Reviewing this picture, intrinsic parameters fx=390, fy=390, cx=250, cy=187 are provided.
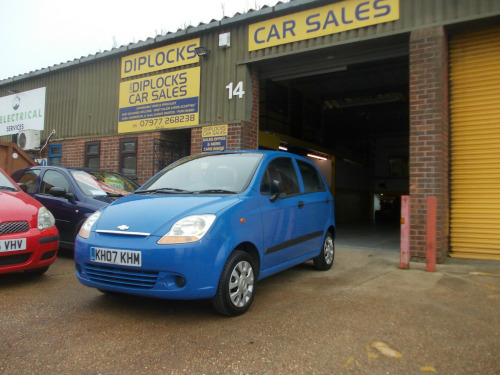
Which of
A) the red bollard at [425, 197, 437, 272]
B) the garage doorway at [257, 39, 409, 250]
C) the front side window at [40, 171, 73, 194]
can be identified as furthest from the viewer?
the garage doorway at [257, 39, 409, 250]

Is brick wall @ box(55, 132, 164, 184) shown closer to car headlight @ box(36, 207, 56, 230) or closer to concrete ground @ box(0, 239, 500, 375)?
car headlight @ box(36, 207, 56, 230)

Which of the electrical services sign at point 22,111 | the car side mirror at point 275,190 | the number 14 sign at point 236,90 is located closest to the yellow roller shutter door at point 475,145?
the car side mirror at point 275,190

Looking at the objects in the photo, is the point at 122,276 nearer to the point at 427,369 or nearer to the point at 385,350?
the point at 385,350

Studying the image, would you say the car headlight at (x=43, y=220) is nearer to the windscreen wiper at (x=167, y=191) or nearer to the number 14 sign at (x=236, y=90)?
the windscreen wiper at (x=167, y=191)

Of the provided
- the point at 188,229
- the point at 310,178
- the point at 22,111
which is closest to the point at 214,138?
the point at 310,178

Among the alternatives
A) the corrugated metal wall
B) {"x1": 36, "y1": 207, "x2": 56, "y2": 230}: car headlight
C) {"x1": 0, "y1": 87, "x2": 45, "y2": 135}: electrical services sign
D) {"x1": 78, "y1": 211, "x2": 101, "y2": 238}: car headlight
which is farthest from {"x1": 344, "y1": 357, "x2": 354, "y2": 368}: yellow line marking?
{"x1": 0, "y1": 87, "x2": 45, "y2": 135}: electrical services sign

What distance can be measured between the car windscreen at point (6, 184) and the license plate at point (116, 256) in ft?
8.33

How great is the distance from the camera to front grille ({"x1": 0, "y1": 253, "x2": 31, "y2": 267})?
4.20 meters

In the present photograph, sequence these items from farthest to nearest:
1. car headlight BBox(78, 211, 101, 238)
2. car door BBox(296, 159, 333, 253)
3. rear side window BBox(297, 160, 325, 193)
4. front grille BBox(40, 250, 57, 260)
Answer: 1. rear side window BBox(297, 160, 325, 193)
2. car door BBox(296, 159, 333, 253)
3. front grille BBox(40, 250, 57, 260)
4. car headlight BBox(78, 211, 101, 238)

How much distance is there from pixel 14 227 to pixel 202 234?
7.95 ft

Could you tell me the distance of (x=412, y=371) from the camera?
2.58m

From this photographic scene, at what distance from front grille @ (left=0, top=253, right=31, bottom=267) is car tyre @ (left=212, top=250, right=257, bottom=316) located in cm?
244

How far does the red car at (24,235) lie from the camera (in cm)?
421

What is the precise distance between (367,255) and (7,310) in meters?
5.40
